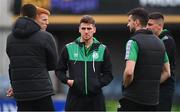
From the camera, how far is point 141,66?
8.73m

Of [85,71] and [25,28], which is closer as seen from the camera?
[25,28]

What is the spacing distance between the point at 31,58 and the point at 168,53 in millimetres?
2045

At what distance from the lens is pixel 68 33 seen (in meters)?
22.1

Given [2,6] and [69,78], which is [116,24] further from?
[69,78]

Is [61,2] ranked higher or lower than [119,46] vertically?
higher

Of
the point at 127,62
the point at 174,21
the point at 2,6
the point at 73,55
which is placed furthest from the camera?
the point at 2,6

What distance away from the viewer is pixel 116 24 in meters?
19.8

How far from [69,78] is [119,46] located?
13043 mm

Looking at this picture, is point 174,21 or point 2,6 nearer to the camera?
point 174,21

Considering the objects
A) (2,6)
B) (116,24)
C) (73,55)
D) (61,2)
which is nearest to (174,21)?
(116,24)

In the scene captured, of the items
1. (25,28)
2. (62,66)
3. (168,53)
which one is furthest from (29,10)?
(168,53)

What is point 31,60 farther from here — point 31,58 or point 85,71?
point 85,71

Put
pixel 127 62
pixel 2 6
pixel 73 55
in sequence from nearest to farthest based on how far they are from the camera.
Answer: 1. pixel 127 62
2. pixel 73 55
3. pixel 2 6

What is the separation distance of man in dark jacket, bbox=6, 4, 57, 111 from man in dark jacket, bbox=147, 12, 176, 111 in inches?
64.1
